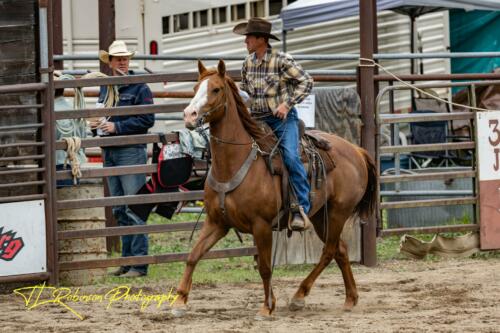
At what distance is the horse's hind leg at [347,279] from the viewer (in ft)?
30.5

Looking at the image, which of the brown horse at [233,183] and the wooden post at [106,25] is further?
the wooden post at [106,25]

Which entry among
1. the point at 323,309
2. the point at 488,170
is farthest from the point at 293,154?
the point at 488,170

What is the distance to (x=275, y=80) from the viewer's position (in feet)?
29.8

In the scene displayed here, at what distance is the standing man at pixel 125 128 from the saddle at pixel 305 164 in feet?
6.07

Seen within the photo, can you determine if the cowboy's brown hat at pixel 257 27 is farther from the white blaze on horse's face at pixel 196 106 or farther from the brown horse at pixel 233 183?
the white blaze on horse's face at pixel 196 106

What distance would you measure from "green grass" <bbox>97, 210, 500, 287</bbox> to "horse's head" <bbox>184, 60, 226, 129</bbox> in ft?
7.71

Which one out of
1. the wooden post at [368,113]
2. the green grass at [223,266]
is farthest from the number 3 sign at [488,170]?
the wooden post at [368,113]

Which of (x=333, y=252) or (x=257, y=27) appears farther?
(x=333, y=252)

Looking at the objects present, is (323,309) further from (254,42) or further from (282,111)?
(254,42)

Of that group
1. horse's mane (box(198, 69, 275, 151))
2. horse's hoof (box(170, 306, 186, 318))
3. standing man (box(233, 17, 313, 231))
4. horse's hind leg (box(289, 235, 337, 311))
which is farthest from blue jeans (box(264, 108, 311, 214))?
horse's hoof (box(170, 306, 186, 318))

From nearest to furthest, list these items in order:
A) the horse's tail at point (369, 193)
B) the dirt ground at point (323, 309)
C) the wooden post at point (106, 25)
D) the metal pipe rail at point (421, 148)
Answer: the dirt ground at point (323, 309) < the horse's tail at point (369, 193) < the metal pipe rail at point (421, 148) < the wooden post at point (106, 25)

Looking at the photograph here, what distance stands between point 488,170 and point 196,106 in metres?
4.79

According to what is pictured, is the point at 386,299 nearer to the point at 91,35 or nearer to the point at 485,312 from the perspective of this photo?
the point at 485,312

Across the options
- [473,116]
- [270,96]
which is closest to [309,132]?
[270,96]
